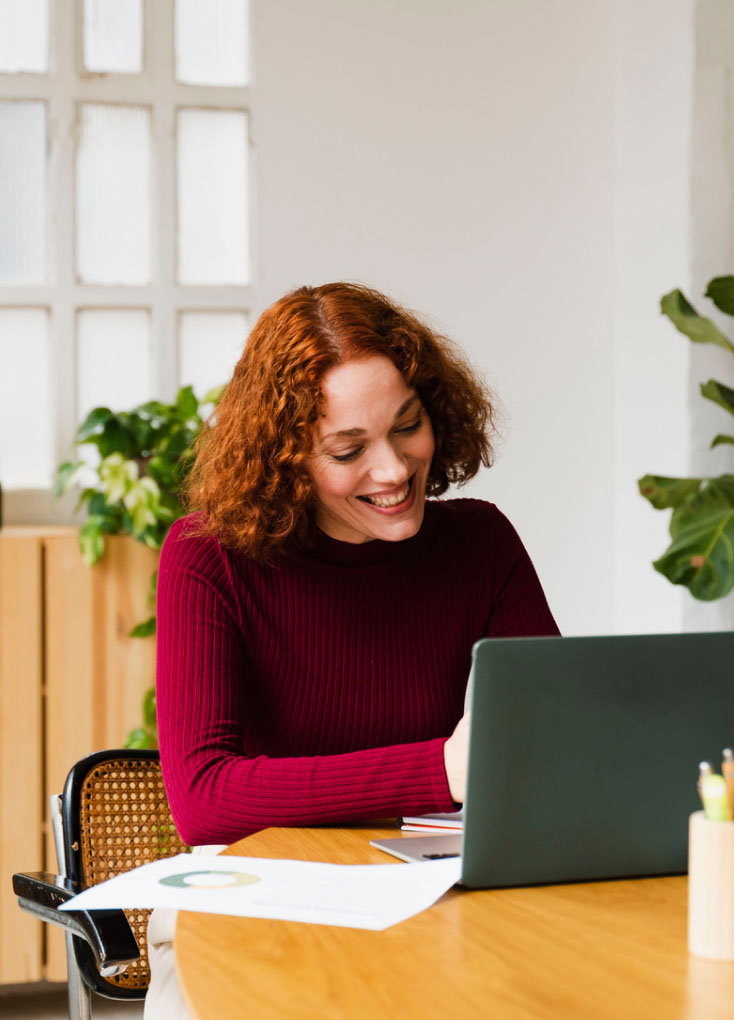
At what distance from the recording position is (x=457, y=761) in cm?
122

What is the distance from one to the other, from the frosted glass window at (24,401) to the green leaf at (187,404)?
54cm

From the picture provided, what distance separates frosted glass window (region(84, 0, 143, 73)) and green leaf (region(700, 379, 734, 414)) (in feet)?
5.89

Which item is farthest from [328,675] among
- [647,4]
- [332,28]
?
[647,4]

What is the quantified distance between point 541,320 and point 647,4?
910 millimetres

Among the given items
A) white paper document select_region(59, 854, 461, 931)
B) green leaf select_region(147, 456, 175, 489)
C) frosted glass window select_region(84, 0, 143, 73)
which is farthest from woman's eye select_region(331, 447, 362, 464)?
frosted glass window select_region(84, 0, 143, 73)

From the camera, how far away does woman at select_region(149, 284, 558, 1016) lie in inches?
60.8

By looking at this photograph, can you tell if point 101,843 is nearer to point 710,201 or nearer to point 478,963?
point 478,963

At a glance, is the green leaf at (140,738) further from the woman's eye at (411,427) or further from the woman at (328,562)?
the woman's eye at (411,427)

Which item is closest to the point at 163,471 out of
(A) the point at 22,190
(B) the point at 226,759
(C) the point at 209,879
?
(A) the point at 22,190

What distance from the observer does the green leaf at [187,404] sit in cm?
290

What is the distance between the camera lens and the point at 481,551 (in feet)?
5.73

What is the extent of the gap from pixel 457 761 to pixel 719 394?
1761 mm

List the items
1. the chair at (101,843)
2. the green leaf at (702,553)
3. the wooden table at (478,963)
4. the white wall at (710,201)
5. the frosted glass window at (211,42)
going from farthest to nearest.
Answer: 1. the frosted glass window at (211,42)
2. the white wall at (710,201)
3. the green leaf at (702,553)
4. the chair at (101,843)
5. the wooden table at (478,963)

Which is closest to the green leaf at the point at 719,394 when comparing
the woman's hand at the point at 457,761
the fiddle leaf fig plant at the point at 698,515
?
the fiddle leaf fig plant at the point at 698,515
